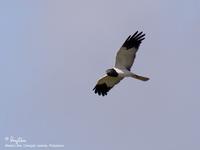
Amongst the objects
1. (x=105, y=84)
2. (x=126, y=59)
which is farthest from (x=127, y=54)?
(x=105, y=84)

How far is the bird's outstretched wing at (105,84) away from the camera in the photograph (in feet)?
78.2

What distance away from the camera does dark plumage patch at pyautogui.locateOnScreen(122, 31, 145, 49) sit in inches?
894

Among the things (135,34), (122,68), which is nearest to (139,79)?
(122,68)

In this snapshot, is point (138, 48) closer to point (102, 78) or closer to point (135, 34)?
point (135, 34)

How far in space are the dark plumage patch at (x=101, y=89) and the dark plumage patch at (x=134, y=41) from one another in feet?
9.16

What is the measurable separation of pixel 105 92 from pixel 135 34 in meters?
3.52

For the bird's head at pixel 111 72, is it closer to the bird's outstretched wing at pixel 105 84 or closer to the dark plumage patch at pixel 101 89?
the bird's outstretched wing at pixel 105 84

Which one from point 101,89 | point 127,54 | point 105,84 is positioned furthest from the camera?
point 101,89

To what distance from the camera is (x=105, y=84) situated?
79.6ft

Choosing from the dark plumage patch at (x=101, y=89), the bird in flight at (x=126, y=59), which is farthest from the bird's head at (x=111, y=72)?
the dark plumage patch at (x=101, y=89)

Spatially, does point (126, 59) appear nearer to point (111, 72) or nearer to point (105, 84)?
point (111, 72)

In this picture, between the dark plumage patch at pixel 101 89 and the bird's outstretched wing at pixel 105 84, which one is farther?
the dark plumage patch at pixel 101 89

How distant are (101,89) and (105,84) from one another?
0.44 meters

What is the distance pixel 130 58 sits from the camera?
74.8ft
